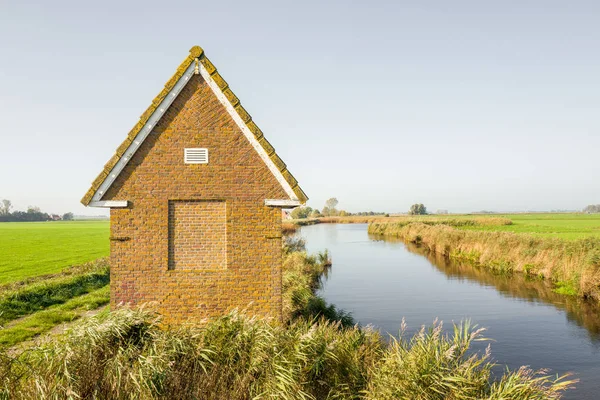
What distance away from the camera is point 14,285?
23281 millimetres

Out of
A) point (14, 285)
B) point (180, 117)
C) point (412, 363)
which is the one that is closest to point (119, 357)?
point (412, 363)

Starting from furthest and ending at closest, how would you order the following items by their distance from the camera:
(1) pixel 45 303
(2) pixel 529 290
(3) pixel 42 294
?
(2) pixel 529 290 < (3) pixel 42 294 < (1) pixel 45 303

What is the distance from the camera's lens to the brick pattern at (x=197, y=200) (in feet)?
35.5

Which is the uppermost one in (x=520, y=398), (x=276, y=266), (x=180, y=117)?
(x=180, y=117)

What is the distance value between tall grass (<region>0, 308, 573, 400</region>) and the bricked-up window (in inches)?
94.1

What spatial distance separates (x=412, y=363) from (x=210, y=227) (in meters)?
5.94

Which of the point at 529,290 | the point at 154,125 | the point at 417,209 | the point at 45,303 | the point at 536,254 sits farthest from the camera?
the point at 417,209

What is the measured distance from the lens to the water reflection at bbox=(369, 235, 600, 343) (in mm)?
18853

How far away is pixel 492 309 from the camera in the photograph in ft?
69.6

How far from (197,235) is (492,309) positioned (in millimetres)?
16538

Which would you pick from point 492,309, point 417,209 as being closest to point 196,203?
point 492,309

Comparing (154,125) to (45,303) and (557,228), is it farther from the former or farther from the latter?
(557,228)

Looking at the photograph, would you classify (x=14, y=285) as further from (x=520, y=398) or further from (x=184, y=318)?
(x=520, y=398)

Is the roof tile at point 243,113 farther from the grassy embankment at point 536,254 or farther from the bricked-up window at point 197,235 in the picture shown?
the grassy embankment at point 536,254
